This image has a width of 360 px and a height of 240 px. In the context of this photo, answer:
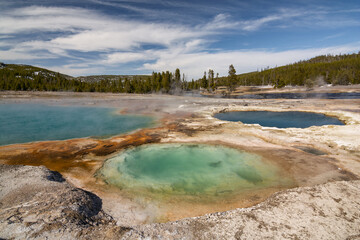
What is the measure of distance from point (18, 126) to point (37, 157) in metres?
13.3

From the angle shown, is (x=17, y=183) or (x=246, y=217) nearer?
(x=246, y=217)

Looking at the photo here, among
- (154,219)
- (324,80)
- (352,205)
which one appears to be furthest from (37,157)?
(324,80)

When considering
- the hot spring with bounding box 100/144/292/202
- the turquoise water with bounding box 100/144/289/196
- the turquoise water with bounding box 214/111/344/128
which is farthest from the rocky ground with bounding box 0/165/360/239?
the turquoise water with bounding box 214/111/344/128

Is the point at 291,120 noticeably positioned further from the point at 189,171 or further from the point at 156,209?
the point at 156,209

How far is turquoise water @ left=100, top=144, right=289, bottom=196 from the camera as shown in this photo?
26.5 ft

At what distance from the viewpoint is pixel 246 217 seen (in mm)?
5559

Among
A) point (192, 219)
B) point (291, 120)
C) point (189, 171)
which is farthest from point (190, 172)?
point (291, 120)

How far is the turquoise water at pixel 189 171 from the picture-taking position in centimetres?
809

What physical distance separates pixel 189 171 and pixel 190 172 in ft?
0.44

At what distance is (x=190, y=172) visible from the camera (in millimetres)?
9750

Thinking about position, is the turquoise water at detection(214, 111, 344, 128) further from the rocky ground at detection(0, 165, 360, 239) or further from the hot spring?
the rocky ground at detection(0, 165, 360, 239)

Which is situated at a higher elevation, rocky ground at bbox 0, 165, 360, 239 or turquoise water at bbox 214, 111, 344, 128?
rocky ground at bbox 0, 165, 360, 239

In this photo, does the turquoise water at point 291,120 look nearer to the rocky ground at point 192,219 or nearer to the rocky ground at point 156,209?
the rocky ground at point 156,209

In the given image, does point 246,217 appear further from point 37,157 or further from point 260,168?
point 37,157
